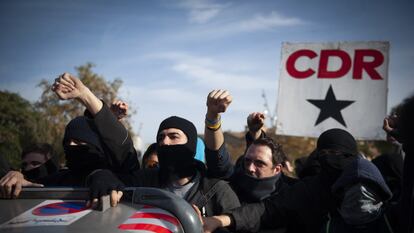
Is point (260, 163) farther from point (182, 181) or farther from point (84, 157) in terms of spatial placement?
point (84, 157)

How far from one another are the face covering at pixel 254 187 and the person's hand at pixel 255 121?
2.14 ft

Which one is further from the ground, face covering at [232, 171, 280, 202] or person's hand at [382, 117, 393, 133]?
person's hand at [382, 117, 393, 133]

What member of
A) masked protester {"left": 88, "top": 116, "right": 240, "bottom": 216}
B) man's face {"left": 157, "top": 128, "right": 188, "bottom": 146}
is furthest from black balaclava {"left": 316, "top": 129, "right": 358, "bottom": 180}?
man's face {"left": 157, "top": 128, "right": 188, "bottom": 146}

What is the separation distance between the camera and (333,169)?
247cm

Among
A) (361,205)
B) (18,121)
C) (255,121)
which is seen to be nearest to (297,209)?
(361,205)

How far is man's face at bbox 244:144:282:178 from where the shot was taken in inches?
111

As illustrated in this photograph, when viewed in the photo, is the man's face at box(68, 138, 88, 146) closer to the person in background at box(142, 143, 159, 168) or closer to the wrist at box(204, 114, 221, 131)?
the wrist at box(204, 114, 221, 131)

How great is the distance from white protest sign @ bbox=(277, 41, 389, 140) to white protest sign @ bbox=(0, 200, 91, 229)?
295 cm

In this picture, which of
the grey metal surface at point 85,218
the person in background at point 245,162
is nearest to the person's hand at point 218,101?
the person in background at point 245,162

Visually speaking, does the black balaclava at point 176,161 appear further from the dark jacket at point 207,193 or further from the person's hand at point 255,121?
the person's hand at point 255,121

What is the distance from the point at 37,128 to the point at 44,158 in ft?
51.2

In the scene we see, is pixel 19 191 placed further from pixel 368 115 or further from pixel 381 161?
pixel 368 115

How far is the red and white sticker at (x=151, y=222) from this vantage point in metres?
1.35

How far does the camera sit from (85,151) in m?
2.53
